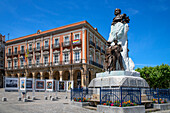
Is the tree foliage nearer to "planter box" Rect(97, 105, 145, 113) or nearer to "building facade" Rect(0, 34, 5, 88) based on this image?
"planter box" Rect(97, 105, 145, 113)

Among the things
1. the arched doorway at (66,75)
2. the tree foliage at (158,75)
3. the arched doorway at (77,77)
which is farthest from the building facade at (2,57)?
the tree foliage at (158,75)

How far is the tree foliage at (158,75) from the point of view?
2952 centimetres

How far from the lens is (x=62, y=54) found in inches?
1366

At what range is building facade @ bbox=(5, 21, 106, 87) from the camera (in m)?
32.4

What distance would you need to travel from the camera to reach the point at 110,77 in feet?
27.2

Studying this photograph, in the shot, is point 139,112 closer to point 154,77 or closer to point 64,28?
point 154,77

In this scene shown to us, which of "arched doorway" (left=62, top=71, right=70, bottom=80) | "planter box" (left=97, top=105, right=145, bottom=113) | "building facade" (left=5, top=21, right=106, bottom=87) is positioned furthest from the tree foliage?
"planter box" (left=97, top=105, right=145, bottom=113)

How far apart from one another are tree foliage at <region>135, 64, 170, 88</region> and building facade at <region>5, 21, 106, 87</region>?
9853mm

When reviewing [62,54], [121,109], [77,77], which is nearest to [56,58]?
[62,54]

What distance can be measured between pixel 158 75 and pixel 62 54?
18.1 meters

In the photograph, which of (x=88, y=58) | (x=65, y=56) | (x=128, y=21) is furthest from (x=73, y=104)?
(x=65, y=56)

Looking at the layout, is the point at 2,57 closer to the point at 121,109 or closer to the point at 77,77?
the point at 77,77

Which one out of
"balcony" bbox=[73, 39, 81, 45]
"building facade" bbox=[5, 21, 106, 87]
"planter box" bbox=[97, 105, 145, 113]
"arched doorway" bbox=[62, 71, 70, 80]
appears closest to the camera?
"planter box" bbox=[97, 105, 145, 113]

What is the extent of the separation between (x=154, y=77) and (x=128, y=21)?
74.1 feet
